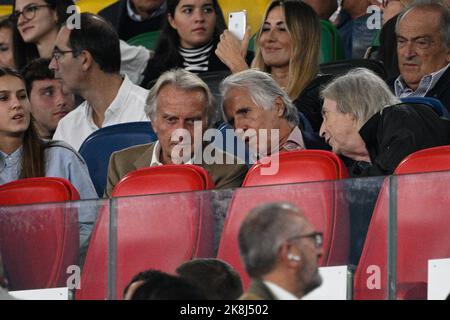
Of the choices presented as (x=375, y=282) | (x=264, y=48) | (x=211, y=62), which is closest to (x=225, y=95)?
(x=264, y=48)

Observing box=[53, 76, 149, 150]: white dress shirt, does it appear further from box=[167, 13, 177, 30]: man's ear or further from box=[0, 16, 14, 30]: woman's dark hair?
box=[0, 16, 14, 30]: woman's dark hair

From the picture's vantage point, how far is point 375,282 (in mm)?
4246

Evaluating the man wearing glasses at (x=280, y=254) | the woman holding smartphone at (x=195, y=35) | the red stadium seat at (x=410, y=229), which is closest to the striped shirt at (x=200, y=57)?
the woman holding smartphone at (x=195, y=35)

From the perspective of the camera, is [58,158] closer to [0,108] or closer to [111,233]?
[0,108]

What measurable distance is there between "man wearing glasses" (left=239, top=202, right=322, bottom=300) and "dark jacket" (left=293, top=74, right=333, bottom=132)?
1.74 m

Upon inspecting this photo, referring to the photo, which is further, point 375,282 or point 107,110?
point 107,110

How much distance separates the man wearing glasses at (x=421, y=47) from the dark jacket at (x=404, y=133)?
68 centimetres

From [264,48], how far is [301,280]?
92.4 inches

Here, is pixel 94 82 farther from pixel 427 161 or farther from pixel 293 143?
pixel 427 161

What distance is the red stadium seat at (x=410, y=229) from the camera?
4262mm

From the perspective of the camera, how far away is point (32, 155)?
5.69 m

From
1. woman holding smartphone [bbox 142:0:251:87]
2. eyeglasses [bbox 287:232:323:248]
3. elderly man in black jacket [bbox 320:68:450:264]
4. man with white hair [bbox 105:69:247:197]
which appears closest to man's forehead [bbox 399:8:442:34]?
elderly man in black jacket [bbox 320:68:450:264]

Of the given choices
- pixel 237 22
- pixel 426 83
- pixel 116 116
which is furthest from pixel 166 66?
pixel 426 83

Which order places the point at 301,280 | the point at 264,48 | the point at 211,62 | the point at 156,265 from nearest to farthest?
the point at 301,280 → the point at 156,265 → the point at 264,48 → the point at 211,62
